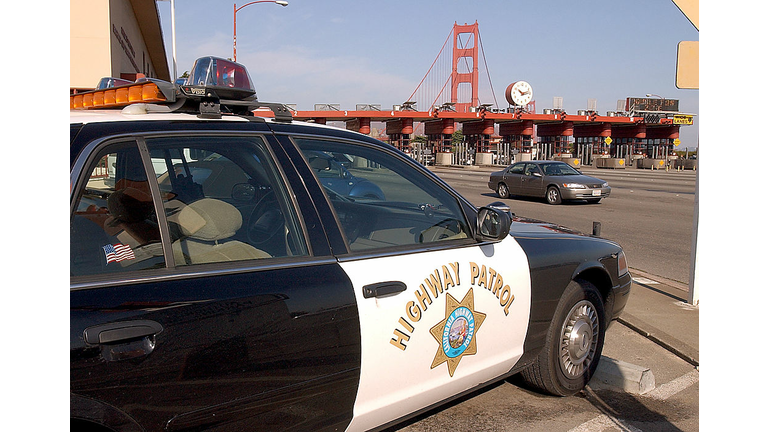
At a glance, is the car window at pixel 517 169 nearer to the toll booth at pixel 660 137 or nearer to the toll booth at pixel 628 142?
the toll booth at pixel 628 142

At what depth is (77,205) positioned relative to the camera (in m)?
2.08

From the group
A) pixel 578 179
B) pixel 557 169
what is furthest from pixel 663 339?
pixel 557 169

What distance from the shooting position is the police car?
2035 mm

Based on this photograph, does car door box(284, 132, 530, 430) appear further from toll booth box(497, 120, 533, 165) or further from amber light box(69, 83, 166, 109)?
toll booth box(497, 120, 533, 165)

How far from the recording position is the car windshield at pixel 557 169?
1972 cm

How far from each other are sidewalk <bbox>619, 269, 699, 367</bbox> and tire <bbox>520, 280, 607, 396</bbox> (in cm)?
108

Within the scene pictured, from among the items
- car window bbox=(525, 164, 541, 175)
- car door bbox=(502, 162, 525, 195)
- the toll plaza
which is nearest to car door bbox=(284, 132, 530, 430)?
car window bbox=(525, 164, 541, 175)

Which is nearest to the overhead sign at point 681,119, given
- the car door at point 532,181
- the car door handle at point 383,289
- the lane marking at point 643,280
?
the car door at point 532,181

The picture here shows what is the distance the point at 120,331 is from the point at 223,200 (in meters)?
0.91

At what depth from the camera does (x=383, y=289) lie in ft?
8.74

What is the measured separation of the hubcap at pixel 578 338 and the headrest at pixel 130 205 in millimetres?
2499

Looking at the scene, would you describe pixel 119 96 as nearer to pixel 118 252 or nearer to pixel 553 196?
pixel 118 252

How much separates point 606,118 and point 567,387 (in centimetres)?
7308

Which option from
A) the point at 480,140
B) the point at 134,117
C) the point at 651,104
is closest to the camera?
the point at 134,117
